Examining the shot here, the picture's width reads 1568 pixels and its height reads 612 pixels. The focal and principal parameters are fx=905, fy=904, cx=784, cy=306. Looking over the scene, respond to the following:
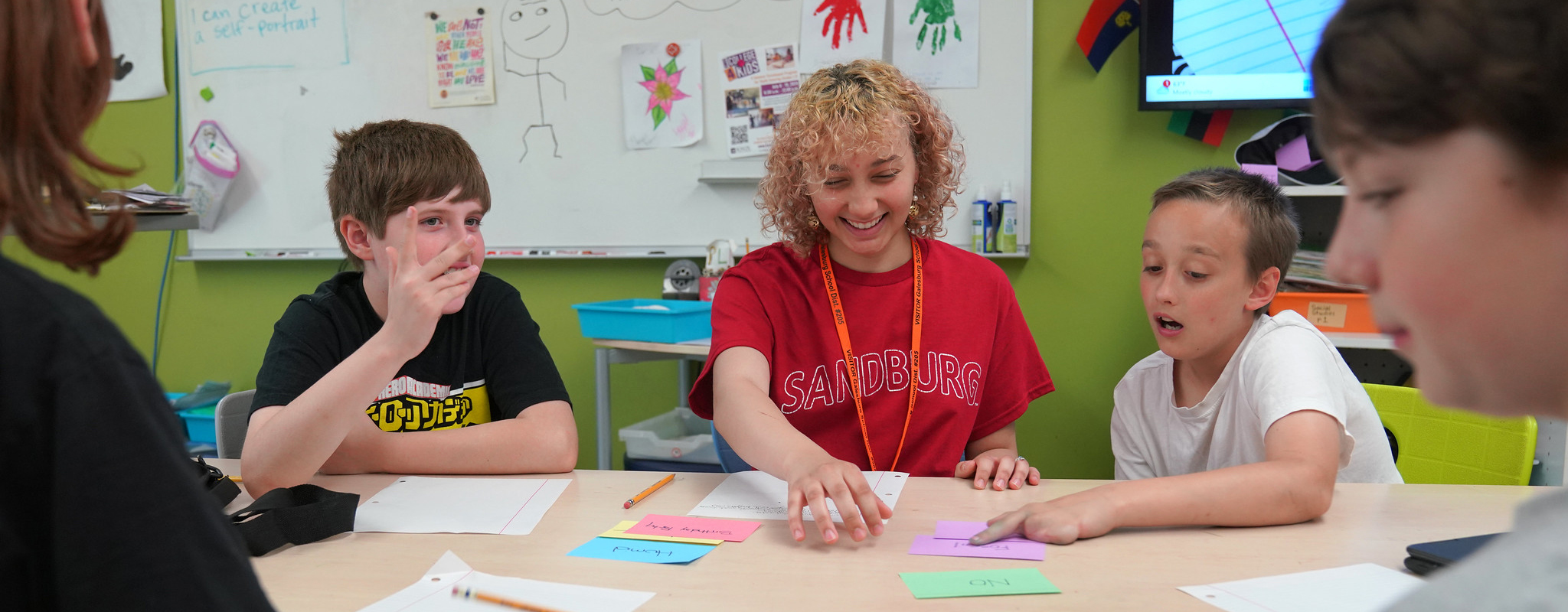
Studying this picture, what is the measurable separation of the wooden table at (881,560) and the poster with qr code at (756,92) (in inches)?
72.0

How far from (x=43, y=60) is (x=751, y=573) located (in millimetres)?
649

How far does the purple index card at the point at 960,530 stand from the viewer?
0.95 meters

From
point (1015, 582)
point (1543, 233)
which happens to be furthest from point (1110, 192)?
point (1543, 233)

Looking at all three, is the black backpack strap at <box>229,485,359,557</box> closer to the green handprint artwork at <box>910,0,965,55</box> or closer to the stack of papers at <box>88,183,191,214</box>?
the stack of papers at <box>88,183,191,214</box>

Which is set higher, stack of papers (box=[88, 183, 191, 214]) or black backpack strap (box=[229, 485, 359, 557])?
stack of papers (box=[88, 183, 191, 214])

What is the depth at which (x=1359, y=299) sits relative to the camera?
2123 mm

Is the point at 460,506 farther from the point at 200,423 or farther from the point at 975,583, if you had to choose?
the point at 200,423

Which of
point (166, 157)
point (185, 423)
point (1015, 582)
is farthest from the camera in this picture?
point (166, 157)

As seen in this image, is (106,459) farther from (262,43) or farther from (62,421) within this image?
(262,43)

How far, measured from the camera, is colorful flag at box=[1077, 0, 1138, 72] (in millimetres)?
2467

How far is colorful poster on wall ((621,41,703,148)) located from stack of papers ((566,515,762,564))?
77.2 inches

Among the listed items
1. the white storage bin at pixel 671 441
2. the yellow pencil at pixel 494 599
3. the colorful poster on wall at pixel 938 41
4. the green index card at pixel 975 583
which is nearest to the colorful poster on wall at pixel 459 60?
the white storage bin at pixel 671 441

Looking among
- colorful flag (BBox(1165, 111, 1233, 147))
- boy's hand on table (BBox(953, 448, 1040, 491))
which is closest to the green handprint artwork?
colorful flag (BBox(1165, 111, 1233, 147))

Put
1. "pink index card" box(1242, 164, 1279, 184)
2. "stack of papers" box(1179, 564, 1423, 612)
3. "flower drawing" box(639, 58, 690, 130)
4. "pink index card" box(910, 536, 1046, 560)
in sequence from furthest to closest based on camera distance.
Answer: "flower drawing" box(639, 58, 690, 130) → "pink index card" box(1242, 164, 1279, 184) → "pink index card" box(910, 536, 1046, 560) → "stack of papers" box(1179, 564, 1423, 612)
